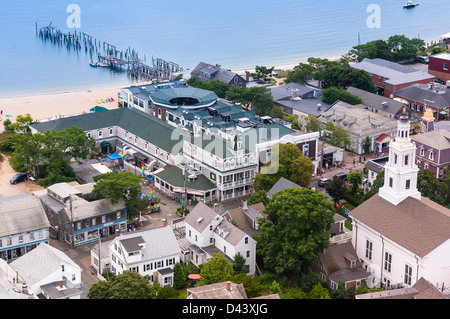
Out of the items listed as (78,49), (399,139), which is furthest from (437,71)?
(78,49)

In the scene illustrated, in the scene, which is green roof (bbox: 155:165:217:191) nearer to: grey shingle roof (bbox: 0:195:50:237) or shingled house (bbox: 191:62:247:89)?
grey shingle roof (bbox: 0:195:50:237)

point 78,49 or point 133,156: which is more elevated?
point 78,49

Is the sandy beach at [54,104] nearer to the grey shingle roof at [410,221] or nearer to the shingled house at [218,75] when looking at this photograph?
the shingled house at [218,75]

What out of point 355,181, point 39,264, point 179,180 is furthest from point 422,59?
point 39,264

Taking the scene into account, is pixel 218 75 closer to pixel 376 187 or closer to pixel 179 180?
pixel 179 180

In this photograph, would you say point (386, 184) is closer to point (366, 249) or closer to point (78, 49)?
point (366, 249)

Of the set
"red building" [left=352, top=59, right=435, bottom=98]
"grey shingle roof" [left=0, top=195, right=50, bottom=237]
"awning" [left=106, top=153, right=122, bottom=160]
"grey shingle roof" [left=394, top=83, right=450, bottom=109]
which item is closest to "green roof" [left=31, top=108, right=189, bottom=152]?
"awning" [left=106, top=153, right=122, bottom=160]

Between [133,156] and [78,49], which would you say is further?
[78,49]
